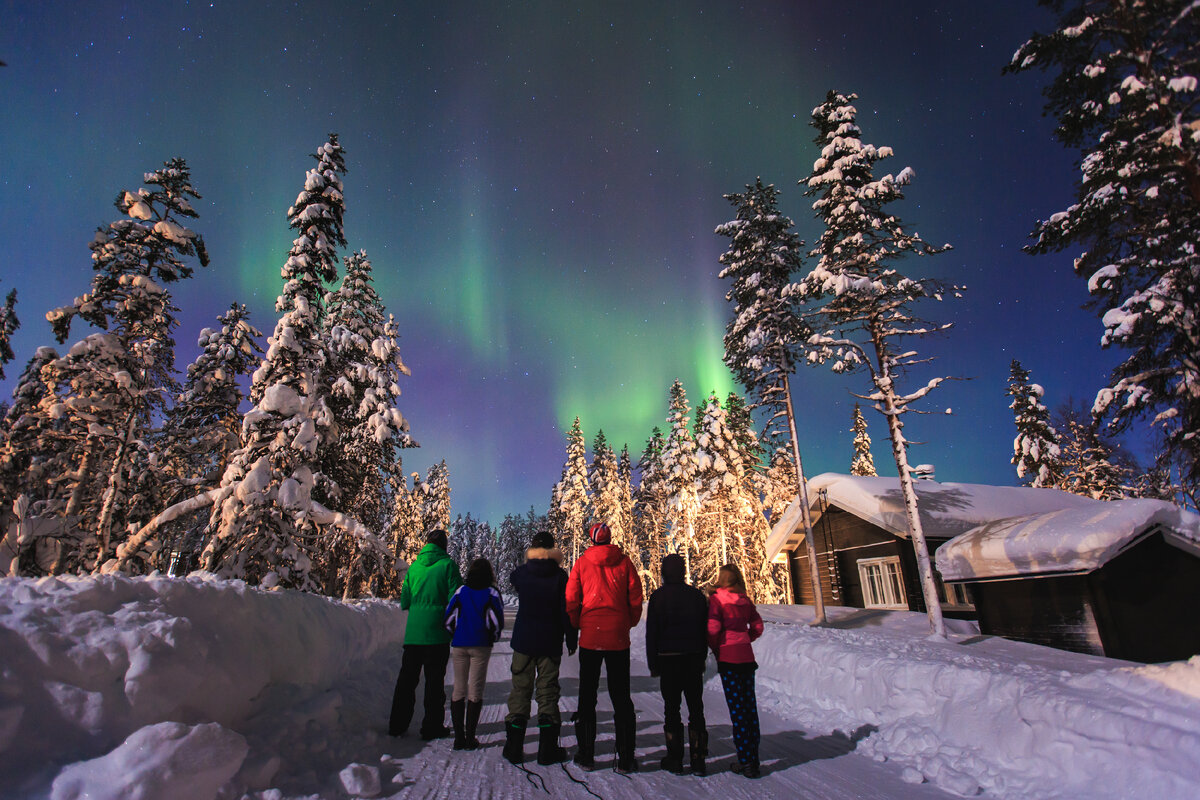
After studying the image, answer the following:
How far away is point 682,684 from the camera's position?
5.25m

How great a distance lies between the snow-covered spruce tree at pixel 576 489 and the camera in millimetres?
46906

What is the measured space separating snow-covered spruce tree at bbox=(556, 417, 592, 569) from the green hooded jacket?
135ft

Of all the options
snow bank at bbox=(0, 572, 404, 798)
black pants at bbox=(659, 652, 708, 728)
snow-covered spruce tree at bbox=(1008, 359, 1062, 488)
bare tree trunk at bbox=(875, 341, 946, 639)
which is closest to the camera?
snow bank at bbox=(0, 572, 404, 798)

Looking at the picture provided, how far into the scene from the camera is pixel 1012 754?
5.36 meters

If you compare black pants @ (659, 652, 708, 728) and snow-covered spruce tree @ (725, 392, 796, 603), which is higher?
snow-covered spruce tree @ (725, 392, 796, 603)

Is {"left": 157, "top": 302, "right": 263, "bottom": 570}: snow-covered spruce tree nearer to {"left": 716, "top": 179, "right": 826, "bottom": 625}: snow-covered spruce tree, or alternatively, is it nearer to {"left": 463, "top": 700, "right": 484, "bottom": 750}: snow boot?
→ {"left": 463, "top": 700, "right": 484, "bottom": 750}: snow boot

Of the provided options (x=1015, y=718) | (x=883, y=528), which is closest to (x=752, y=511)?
(x=883, y=528)

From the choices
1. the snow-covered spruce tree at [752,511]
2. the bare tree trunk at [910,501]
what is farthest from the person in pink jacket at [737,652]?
the snow-covered spruce tree at [752,511]

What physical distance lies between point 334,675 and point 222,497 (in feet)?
28.0

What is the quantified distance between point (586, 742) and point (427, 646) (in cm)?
205

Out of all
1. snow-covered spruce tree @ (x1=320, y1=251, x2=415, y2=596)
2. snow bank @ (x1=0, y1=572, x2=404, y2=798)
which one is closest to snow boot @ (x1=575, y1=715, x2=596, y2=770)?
snow bank @ (x1=0, y1=572, x2=404, y2=798)

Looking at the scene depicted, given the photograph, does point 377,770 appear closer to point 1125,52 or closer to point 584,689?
point 584,689

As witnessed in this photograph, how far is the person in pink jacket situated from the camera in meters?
5.00

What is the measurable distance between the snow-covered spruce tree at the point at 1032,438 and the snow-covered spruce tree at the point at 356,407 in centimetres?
3725
